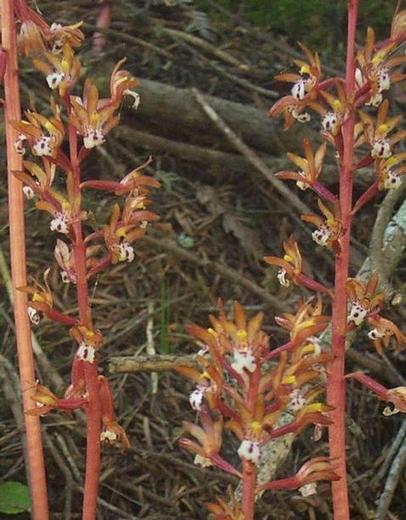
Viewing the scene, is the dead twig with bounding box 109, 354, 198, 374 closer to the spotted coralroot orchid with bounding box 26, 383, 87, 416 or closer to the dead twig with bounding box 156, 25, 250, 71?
the spotted coralroot orchid with bounding box 26, 383, 87, 416

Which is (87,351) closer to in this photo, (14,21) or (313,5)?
(14,21)

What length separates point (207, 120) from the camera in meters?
3.90

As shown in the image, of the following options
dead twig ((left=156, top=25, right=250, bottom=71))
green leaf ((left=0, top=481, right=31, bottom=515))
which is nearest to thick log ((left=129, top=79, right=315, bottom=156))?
dead twig ((left=156, top=25, right=250, bottom=71))

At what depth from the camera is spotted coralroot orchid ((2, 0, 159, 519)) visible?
2012mm

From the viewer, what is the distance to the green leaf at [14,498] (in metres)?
2.67

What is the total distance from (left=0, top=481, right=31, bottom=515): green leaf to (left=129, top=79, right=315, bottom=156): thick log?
5.55 feet

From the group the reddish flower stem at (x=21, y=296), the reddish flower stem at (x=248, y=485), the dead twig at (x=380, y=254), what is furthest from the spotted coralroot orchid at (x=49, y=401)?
the dead twig at (x=380, y=254)

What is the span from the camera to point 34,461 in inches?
87.9

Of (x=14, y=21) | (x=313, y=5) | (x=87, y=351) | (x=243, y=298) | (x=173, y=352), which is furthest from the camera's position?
(x=313, y=5)

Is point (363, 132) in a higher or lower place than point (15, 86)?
lower

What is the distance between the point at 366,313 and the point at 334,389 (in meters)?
0.17

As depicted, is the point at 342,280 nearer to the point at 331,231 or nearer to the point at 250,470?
the point at 331,231

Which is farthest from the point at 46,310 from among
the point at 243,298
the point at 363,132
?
the point at 243,298

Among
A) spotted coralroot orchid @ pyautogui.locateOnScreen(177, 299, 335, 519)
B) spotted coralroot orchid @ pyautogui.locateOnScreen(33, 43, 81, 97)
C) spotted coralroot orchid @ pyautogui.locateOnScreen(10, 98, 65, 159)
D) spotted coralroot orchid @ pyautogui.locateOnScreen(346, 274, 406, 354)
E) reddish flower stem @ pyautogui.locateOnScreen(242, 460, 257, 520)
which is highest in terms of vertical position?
spotted coralroot orchid @ pyautogui.locateOnScreen(33, 43, 81, 97)
